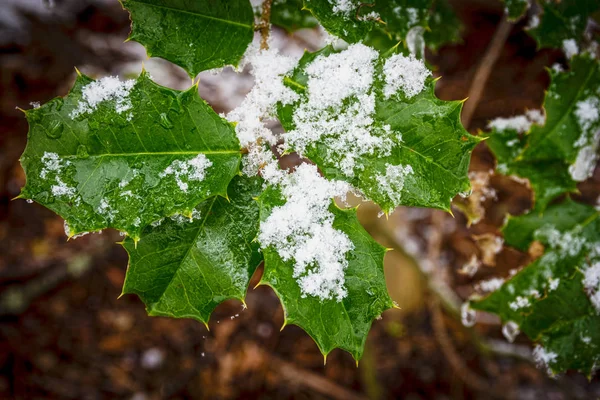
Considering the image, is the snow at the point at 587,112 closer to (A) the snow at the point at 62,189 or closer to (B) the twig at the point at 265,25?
(B) the twig at the point at 265,25

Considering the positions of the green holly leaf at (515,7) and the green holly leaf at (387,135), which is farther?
the green holly leaf at (515,7)

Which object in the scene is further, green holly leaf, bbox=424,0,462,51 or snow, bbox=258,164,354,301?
green holly leaf, bbox=424,0,462,51

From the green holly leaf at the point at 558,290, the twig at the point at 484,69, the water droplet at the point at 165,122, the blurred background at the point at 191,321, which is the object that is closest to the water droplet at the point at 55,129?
the water droplet at the point at 165,122

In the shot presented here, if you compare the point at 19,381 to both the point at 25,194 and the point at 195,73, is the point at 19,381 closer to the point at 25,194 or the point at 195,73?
the point at 25,194

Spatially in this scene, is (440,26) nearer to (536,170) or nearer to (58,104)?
(536,170)

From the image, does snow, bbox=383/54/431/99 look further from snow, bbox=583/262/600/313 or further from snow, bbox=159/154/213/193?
snow, bbox=583/262/600/313

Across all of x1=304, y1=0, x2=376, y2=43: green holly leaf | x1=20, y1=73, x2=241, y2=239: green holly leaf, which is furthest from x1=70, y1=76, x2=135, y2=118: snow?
x1=304, y1=0, x2=376, y2=43: green holly leaf

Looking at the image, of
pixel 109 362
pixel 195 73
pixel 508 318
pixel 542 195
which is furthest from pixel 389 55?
pixel 109 362
